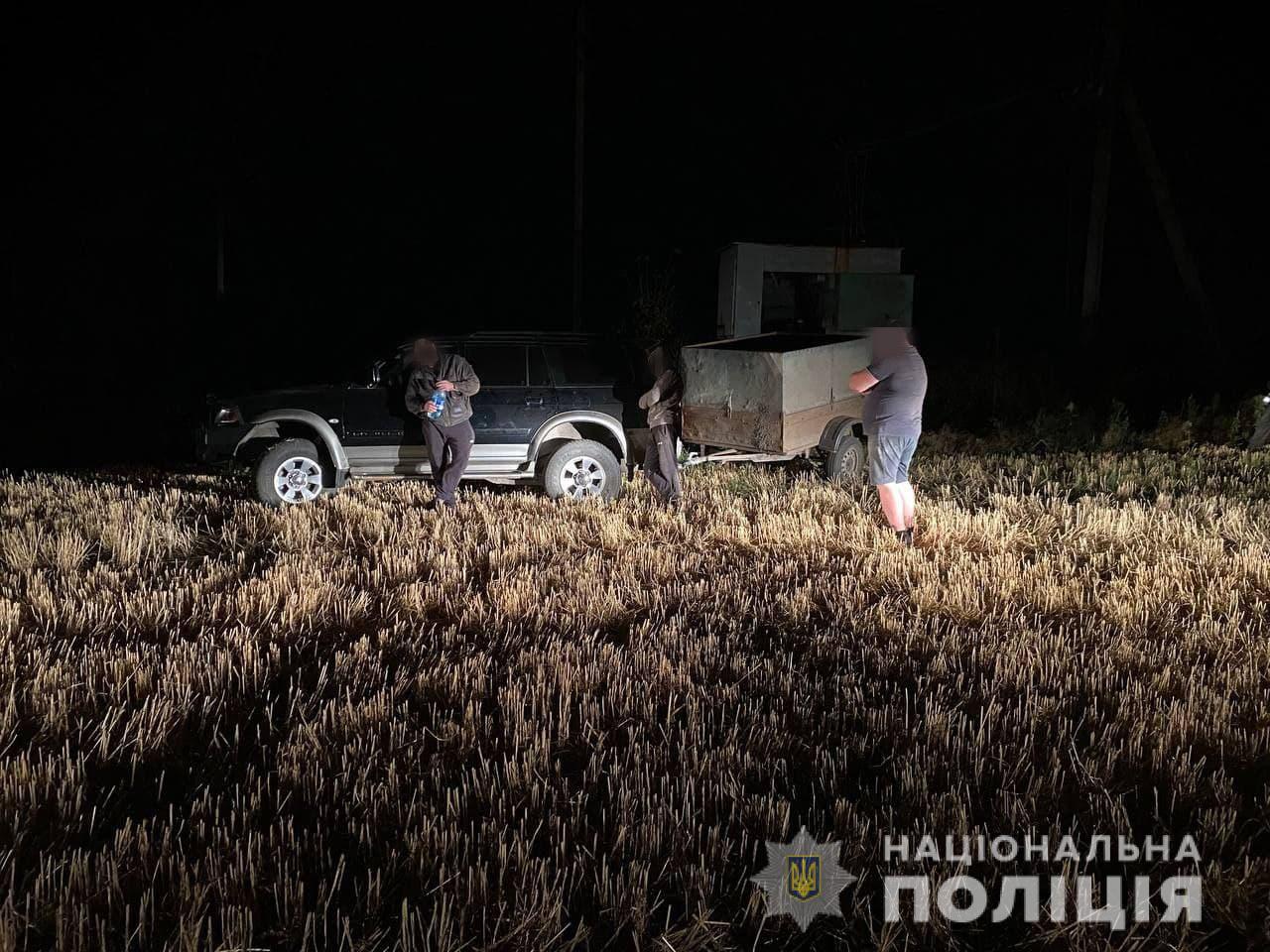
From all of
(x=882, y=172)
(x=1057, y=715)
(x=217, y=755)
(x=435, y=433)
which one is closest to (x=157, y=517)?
(x=435, y=433)

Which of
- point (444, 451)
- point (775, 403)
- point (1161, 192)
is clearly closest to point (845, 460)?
point (775, 403)

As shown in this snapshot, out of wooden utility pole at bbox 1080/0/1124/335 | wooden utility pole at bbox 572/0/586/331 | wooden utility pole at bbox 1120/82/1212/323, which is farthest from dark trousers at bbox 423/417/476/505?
wooden utility pole at bbox 572/0/586/331

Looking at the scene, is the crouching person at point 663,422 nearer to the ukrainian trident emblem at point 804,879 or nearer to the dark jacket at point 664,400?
the dark jacket at point 664,400

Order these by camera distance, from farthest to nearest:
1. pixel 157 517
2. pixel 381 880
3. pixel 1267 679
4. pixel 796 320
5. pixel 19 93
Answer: pixel 19 93 < pixel 796 320 < pixel 157 517 < pixel 1267 679 < pixel 381 880

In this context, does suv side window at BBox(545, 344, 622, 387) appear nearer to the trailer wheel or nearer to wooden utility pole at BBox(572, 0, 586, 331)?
the trailer wheel

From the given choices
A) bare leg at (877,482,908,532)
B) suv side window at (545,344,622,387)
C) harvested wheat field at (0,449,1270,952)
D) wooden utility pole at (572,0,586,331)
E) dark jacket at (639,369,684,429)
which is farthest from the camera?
wooden utility pole at (572,0,586,331)

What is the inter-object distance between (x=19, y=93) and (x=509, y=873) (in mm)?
47082

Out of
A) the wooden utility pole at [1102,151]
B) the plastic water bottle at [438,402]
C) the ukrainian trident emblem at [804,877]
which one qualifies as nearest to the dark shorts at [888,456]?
the plastic water bottle at [438,402]

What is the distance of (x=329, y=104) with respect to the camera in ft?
134

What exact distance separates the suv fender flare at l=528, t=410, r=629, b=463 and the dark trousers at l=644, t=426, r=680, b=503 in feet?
1.39

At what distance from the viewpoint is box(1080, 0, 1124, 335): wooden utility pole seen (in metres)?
16.6

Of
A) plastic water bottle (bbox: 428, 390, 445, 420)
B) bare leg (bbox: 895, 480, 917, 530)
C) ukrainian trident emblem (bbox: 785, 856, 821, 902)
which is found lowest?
ukrainian trident emblem (bbox: 785, 856, 821, 902)

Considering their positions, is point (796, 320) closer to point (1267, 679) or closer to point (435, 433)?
point (435, 433)

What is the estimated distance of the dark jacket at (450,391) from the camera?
9430 millimetres
